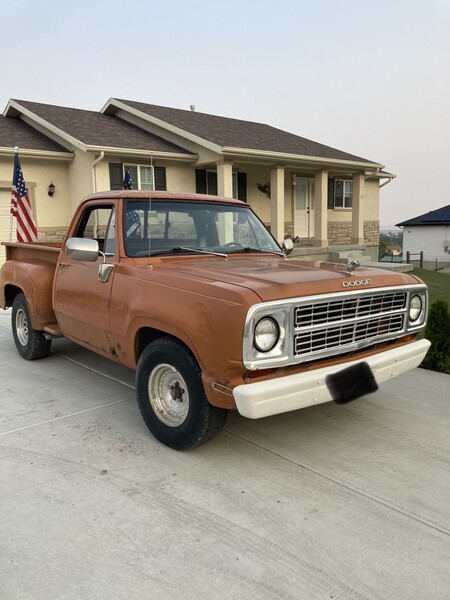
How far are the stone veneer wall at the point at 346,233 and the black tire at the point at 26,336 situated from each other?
1669 centimetres

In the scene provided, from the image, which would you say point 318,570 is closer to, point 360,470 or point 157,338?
point 360,470

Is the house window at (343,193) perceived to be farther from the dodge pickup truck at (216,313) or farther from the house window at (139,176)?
the dodge pickup truck at (216,313)

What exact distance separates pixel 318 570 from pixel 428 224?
132 feet

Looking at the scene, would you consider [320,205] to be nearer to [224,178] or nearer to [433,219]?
[224,178]

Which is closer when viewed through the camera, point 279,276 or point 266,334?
point 266,334

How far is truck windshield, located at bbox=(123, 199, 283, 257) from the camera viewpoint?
4086 mm

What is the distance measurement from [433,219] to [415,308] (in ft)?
→ 126

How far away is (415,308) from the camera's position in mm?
3932

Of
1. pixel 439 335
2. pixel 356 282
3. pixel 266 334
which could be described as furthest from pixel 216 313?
pixel 439 335

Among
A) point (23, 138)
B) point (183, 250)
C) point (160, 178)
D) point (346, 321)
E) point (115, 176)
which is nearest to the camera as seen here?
point (346, 321)

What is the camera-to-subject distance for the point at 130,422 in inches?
160

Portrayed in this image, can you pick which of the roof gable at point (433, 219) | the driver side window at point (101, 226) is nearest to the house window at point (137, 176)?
the driver side window at point (101, 226)

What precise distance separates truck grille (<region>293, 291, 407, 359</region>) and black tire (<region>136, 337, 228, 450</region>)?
2.37 feet

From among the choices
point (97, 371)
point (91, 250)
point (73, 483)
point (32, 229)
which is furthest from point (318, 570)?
point (32, 229)
